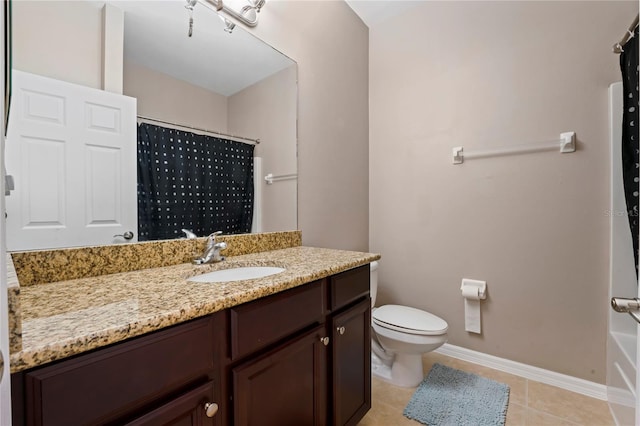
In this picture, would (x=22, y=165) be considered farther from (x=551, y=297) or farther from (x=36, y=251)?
(x=551, y=297)

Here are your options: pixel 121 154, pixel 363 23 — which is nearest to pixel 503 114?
pixel 363 23

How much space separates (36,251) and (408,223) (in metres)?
2.08

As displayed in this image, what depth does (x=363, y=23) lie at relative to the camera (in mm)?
2385

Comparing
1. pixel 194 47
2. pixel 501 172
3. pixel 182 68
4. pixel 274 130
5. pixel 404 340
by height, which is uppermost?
pixel 194 47

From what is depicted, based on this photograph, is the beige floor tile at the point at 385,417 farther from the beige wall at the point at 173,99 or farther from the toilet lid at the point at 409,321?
the beige wall at the point at 173,99

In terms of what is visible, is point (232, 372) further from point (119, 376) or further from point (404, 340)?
point (404, 340)

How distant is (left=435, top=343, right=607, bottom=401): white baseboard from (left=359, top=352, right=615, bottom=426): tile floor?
0.03 metres

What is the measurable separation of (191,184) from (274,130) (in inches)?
23.3

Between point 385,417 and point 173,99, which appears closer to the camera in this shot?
point 173,99

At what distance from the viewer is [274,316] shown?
0.90 meters

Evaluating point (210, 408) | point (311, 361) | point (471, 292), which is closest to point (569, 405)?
point (471, 292)

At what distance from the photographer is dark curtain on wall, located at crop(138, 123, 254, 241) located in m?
1.15

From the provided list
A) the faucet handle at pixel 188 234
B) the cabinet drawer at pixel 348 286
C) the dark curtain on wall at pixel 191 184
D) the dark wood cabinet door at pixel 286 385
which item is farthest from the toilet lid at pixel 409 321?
the faucet handle at pixel 188 234

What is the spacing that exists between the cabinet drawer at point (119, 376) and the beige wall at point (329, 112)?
3.82 feet
